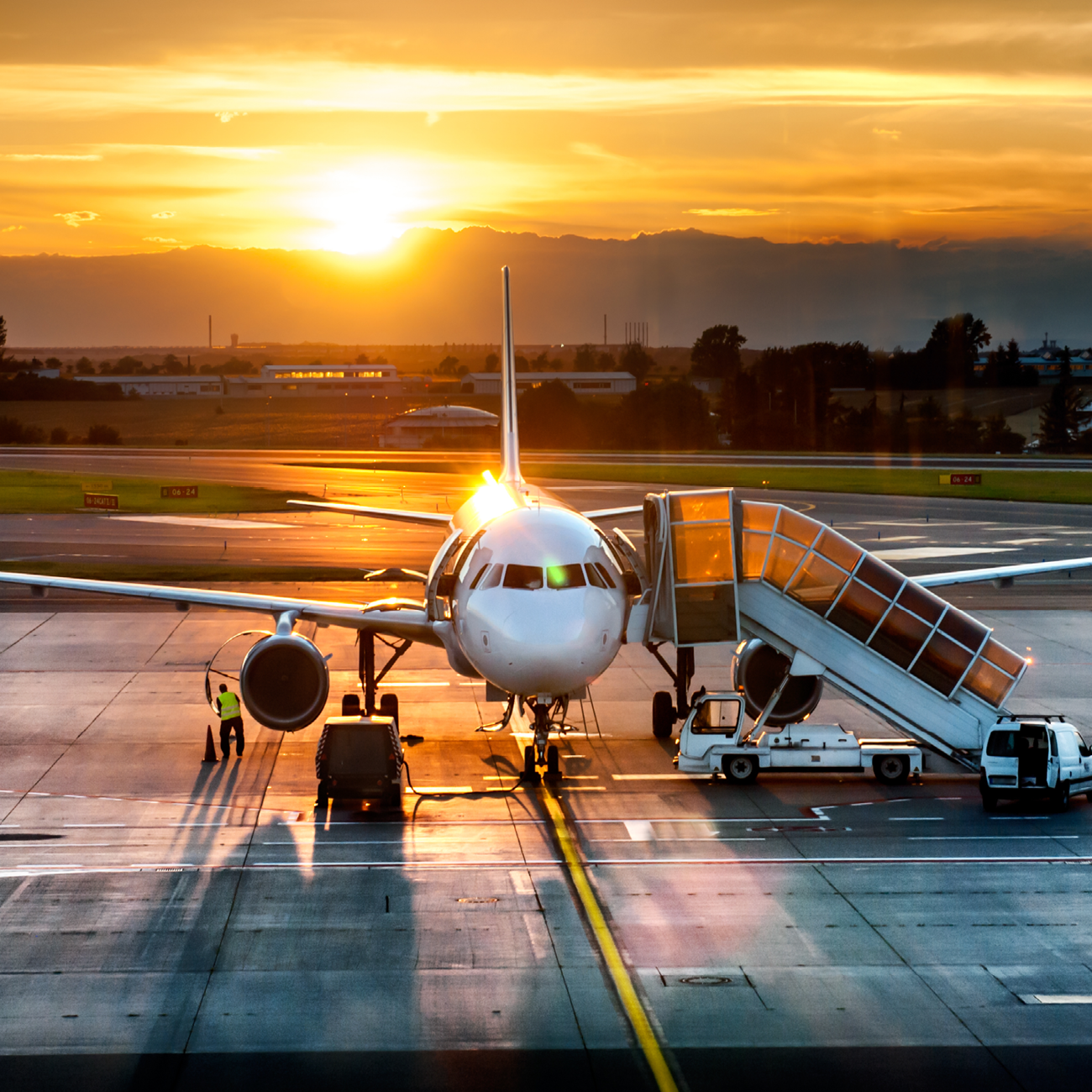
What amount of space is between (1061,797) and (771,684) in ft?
22.9

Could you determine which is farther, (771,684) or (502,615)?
(771,684)

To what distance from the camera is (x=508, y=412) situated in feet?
119

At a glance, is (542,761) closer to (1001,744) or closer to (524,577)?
(524,577)

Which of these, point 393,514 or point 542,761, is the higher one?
point 393,514

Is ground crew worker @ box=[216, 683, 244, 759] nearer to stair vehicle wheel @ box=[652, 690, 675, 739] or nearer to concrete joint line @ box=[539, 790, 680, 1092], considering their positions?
concrete joint line @ box=[539, 790, 680, 1092]

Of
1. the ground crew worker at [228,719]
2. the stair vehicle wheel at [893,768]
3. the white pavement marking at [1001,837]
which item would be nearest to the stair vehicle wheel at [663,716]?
the stair vehicle wheel at [893,768]

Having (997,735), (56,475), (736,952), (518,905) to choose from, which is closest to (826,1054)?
(736,952)

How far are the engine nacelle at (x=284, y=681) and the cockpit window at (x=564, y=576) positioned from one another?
5800mm

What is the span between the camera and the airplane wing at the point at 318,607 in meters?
28.8

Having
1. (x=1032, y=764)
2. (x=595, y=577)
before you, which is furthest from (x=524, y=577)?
(x=1032, y=764)

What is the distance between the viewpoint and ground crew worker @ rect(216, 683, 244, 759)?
94.7 ft

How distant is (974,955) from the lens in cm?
1823

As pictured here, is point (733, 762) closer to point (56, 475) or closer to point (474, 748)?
point (474, 748)

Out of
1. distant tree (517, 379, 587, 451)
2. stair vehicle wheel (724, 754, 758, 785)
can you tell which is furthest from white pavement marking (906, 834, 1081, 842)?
distant tree (517, 379, 587, 451)
